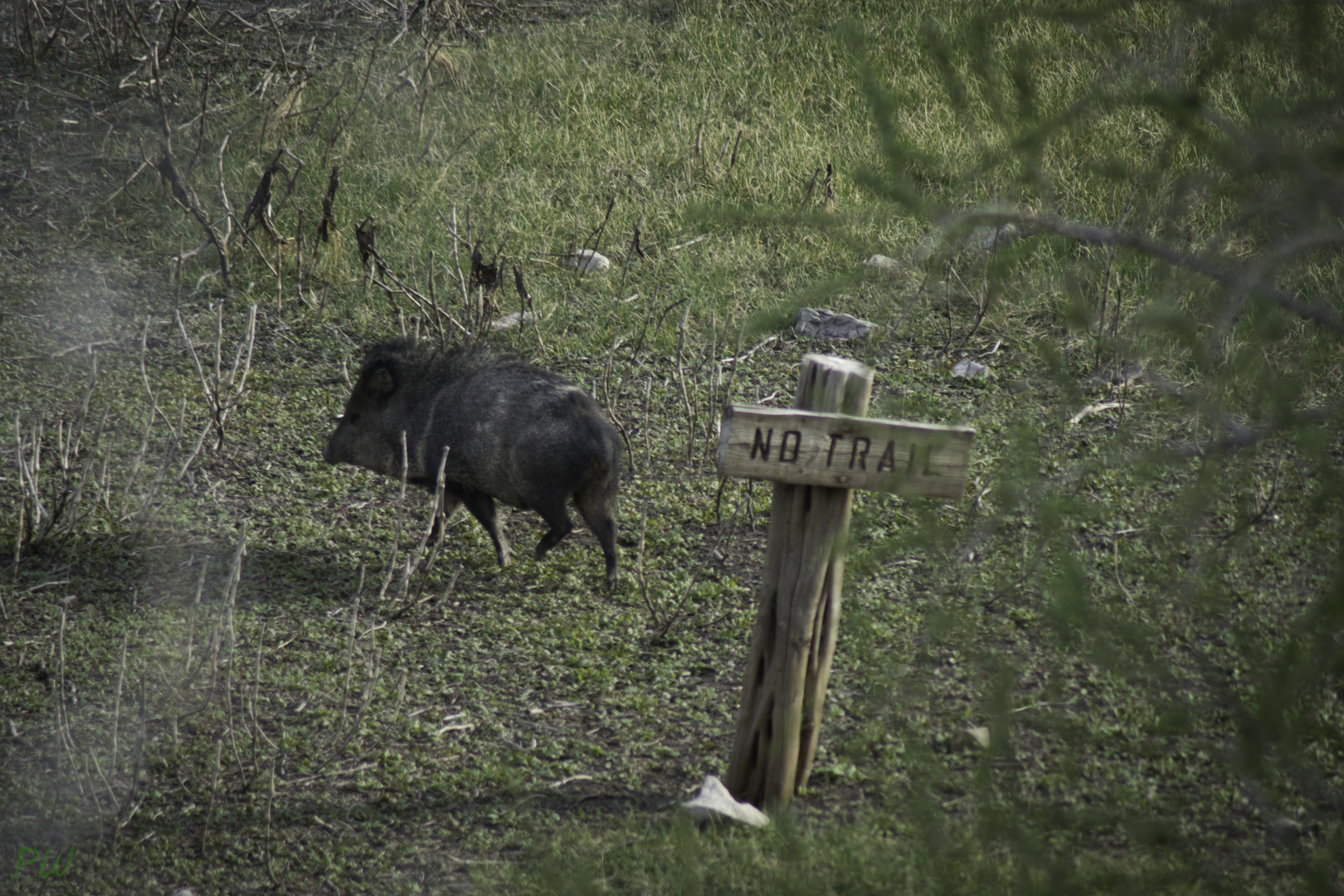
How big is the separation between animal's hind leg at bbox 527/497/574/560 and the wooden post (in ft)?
6.34

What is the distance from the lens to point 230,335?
8.02m

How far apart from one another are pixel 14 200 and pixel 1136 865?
10.0 meters

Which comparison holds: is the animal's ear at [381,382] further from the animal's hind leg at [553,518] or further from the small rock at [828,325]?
the small rock at [828,325]

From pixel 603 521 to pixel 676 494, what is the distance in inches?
36.2

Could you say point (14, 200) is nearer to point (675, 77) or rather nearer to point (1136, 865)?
point (675, 77)

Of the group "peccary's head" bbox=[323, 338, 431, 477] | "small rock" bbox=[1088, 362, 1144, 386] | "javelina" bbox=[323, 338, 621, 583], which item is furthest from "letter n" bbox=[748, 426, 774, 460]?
"small rock" bbox=[1088, 362, 1144, 386]

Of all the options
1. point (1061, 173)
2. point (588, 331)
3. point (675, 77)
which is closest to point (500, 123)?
point (675, 77)

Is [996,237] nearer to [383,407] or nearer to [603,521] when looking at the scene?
[603,521]

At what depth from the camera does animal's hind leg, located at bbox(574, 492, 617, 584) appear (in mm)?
5352

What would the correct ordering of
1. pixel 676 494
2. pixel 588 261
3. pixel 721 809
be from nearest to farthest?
1. pixel 721 809
2. pixel 676 494
3. pixel 588 261

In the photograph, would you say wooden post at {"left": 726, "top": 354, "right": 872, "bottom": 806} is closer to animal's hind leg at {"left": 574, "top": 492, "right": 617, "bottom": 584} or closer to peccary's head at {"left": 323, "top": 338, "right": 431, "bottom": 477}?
animal's hind leg at {"left": 574, "top": 492, "right": 617, "bottom": 584}

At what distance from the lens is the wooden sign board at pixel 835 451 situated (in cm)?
319

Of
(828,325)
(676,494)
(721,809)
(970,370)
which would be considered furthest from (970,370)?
(721,809)

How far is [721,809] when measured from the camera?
351 centimetres
